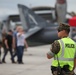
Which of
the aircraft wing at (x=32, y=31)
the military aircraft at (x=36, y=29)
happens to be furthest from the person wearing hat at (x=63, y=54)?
the aircraft wing at (x=32, y=31)

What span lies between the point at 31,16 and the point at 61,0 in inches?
179

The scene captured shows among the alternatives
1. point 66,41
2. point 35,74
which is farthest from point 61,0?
point 66,41

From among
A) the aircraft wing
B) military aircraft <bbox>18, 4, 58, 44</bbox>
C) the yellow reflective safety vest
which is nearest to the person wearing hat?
the yellow reflective safety vest

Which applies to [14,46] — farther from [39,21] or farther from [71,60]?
[39,21]

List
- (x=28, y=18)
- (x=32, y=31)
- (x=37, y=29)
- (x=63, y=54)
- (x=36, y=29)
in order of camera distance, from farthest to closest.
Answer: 1. (x=28, y=18)
2. (x=32, y=31)
3. (x=36, y=29)
4. (x=37, y=29)
5. (x=63, y=54)

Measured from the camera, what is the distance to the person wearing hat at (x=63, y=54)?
225 inches

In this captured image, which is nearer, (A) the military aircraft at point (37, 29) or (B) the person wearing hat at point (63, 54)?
(B) the person wearing hat at point (63, 54)

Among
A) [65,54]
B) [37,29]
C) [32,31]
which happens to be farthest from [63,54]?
[32,31]

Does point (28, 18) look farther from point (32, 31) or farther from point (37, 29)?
point (37, 29)

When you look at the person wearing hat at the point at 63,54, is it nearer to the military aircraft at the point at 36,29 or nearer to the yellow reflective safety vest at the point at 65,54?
the yellow reflective safety vest at the point at 65,54

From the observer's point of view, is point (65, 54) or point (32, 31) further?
point (32, 31)

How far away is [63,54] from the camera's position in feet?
18.9

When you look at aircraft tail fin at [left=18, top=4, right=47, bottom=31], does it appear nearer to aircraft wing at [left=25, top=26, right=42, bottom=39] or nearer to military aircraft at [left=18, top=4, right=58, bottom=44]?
military aircraft at [left=18, top=4, right=58, bottom=44]

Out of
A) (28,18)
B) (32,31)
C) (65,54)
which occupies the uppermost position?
(65,54)
